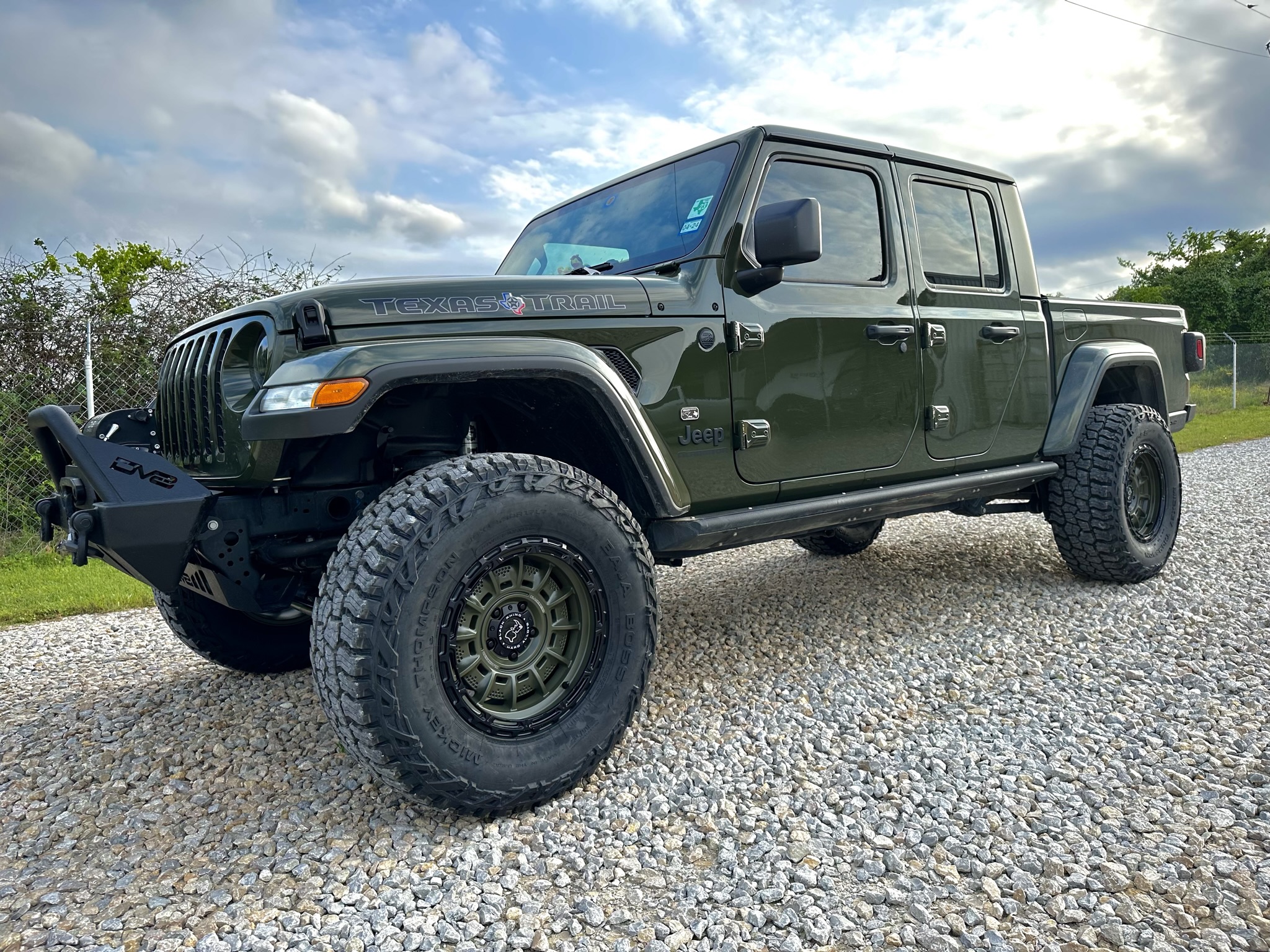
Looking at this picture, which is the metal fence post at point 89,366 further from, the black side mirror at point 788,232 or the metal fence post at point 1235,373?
the metal fence post at point 1235,373

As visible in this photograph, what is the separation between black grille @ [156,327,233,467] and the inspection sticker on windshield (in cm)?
→ 160

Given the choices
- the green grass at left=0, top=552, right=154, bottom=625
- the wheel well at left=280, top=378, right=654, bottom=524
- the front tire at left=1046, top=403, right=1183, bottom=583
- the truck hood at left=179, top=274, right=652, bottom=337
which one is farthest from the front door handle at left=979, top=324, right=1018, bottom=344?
the green grass at left=0, top=552, right=154, bottom=625

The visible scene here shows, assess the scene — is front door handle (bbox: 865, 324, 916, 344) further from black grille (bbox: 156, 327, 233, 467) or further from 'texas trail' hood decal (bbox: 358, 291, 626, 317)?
black grille (bbox: 156, 327, 233, 467)

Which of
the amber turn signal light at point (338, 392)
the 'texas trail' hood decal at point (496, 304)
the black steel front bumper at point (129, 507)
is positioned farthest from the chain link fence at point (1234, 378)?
the black steel front bumper at point (129, 507)

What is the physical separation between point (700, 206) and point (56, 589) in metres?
4.90

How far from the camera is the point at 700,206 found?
2.92 meters

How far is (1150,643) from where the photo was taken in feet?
11.4

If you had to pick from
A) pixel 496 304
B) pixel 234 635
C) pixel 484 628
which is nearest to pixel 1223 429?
pixel 496 304

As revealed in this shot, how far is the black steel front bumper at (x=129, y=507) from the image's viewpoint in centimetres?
204

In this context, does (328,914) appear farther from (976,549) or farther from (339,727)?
(976,549)

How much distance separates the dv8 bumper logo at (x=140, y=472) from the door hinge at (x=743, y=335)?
1.73 meters

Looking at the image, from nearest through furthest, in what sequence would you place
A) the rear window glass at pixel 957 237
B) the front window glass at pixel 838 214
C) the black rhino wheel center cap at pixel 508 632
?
the black rhino wheel center cap at pixel 508 632 → the front window glass at pixel 838 214 → the rear window glass at pixel 957 237

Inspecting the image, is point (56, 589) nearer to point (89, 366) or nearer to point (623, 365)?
point (89, 366)

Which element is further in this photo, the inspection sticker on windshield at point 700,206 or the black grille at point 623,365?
the inspection sticker on windshield at point 700,206
